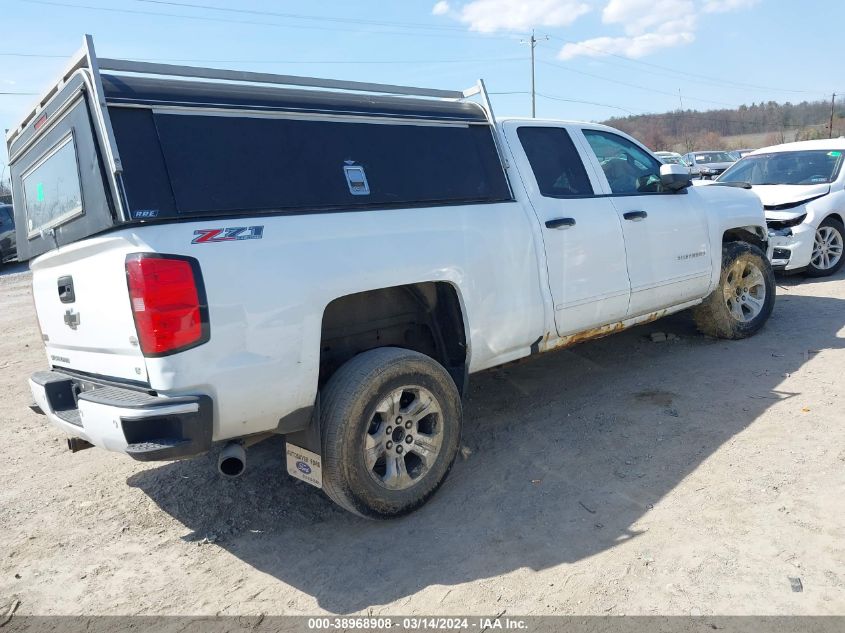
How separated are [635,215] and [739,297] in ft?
7.10

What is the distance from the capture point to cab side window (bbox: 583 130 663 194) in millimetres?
5195

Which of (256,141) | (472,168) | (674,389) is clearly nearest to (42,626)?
(256,141)

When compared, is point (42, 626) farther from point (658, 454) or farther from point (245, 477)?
point (658, 454)

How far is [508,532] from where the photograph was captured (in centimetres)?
339

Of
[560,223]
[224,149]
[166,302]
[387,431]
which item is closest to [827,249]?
[560,223]

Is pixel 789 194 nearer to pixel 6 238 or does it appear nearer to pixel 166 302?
pixel 166 302

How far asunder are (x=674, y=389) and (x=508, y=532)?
2.41m

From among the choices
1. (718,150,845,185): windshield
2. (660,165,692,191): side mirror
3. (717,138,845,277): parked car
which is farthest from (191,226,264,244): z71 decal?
(718,150,845,185): windshield

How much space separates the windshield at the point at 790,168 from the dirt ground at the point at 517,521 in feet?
18.4

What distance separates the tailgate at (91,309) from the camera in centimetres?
289

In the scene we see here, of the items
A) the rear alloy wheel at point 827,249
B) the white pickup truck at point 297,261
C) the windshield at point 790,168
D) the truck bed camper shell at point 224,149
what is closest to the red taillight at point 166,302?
the white pickup truck at point 297,261

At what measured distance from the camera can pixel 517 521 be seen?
349 cm

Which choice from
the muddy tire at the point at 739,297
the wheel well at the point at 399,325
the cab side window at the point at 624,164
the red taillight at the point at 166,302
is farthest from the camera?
the muddy tire at the point at 739,297

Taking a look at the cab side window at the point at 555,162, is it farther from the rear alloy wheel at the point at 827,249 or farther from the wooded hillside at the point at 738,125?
the wooded hillside at the point at 738,125
